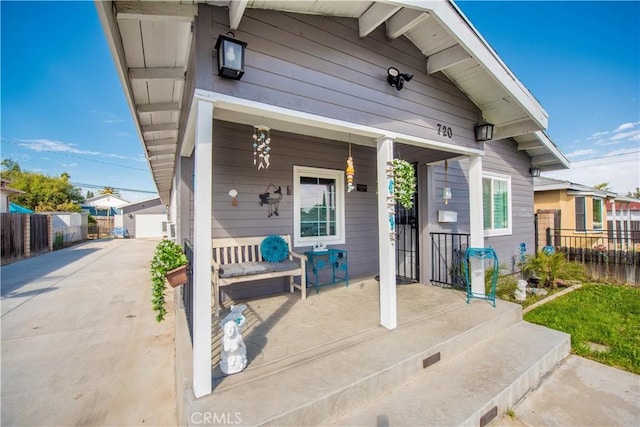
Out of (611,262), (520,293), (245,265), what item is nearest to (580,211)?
(611,262)

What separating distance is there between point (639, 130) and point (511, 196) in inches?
685

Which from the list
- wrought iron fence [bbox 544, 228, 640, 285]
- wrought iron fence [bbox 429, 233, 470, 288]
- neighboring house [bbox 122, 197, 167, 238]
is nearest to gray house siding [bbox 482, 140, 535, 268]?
wrought iron fence [bbox 544, 228, 640, 285]

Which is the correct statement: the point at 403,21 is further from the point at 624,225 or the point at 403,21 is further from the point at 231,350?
the point at 624,225

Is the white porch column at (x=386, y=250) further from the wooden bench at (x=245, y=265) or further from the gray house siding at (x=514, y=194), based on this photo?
the gray house siding at (x=514, y=194)

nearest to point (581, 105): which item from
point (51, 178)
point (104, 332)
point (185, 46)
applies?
point (185, 46)

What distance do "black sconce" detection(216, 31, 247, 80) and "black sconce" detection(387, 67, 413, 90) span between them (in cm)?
162

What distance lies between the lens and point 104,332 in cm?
364

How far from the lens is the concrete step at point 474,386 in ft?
5.93

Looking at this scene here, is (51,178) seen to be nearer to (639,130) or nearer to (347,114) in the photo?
(347,114)

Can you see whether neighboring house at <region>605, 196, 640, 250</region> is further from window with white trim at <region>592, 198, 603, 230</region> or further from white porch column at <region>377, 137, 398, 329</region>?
white porch column at <region>377, 137, 398, 329</region>

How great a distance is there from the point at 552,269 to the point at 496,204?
5.76 ft

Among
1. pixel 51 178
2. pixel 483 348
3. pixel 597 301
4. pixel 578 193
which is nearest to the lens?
pixel 483 348

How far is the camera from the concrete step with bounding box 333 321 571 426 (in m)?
1.81

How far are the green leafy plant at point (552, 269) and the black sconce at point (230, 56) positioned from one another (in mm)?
7071
